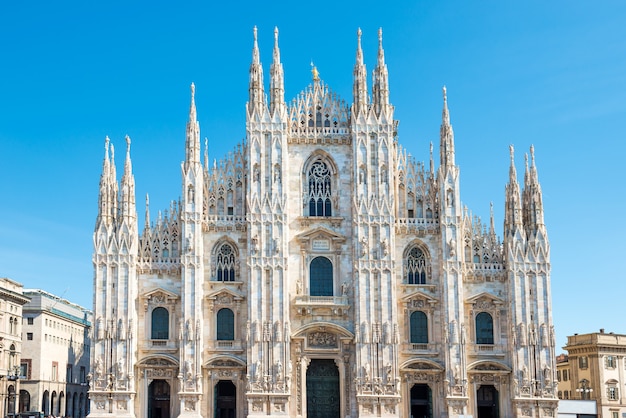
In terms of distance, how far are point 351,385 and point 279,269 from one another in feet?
29.8

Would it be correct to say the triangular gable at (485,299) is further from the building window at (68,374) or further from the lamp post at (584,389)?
the building window at (68,374)

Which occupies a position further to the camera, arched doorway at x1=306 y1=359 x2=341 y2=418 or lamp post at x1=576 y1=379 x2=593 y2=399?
lamp post at x1=576 y1=379 x2=593 y2=399

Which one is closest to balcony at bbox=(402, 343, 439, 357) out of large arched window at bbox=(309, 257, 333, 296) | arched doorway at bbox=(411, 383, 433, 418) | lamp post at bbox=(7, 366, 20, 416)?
arched doorway at bbox=(411, 383, 433, 418)

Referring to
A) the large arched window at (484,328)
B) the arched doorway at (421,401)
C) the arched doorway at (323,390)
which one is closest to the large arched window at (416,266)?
the large arched window at (484,328)

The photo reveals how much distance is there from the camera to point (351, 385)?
204ft

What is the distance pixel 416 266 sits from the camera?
211 ft

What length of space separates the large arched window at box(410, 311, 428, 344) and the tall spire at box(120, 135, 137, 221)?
2024 cm

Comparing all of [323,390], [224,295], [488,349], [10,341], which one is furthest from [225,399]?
[10,341]

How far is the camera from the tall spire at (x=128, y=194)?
205 feet

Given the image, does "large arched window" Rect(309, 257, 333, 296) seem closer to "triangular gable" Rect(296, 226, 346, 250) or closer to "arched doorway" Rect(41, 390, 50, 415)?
"triangular gable" Rect(296, 226, 346, 250)

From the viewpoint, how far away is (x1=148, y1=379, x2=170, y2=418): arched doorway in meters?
61.7

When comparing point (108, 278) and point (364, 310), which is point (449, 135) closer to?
point (364, 310)

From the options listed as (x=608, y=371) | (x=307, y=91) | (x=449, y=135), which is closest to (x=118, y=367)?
(x=307, y=91)

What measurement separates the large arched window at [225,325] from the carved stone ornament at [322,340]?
528 centimetres
